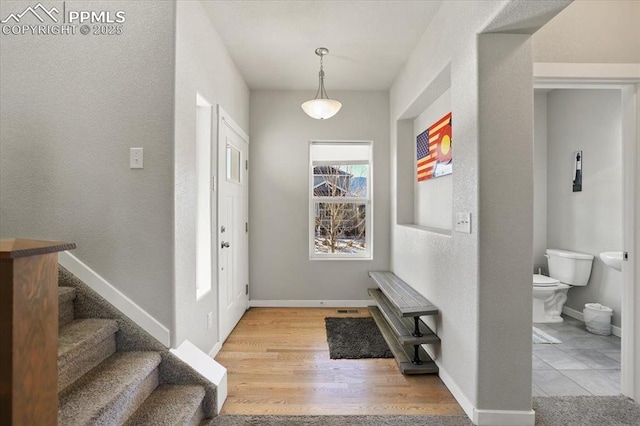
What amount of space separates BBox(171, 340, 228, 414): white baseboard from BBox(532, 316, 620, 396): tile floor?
6.69 ft

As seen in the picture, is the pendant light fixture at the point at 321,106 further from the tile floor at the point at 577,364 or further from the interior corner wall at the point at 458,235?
the tile floor at the point at 577,364

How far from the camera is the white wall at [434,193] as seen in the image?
114 inches

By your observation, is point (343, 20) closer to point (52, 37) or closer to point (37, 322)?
point (52, 37)

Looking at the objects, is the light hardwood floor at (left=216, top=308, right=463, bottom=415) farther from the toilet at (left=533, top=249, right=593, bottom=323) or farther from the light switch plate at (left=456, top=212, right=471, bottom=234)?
the toilet at (left=533, top=249, right=593, bottom=323)

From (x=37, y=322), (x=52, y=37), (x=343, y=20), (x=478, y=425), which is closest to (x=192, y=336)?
(x=37, y=322)

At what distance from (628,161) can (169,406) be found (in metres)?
3.13

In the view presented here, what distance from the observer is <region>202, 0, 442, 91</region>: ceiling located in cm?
246

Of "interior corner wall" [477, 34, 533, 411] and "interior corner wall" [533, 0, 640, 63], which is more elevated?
"interior corner wall" [533, 0, 640, 63]

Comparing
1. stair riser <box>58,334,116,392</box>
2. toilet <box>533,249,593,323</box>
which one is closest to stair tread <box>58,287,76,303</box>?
stair riser <box>58,334,116,392</box>

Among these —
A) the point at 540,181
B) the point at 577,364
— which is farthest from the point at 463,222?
the point at 540,181

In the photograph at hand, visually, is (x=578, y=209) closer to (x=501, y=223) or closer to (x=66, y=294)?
(x=501, y=223)

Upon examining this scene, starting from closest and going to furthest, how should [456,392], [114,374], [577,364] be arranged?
[114,374] → [456,392] → [577,364]

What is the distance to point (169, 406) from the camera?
1.70 meters

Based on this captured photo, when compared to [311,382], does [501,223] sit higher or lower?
higher
